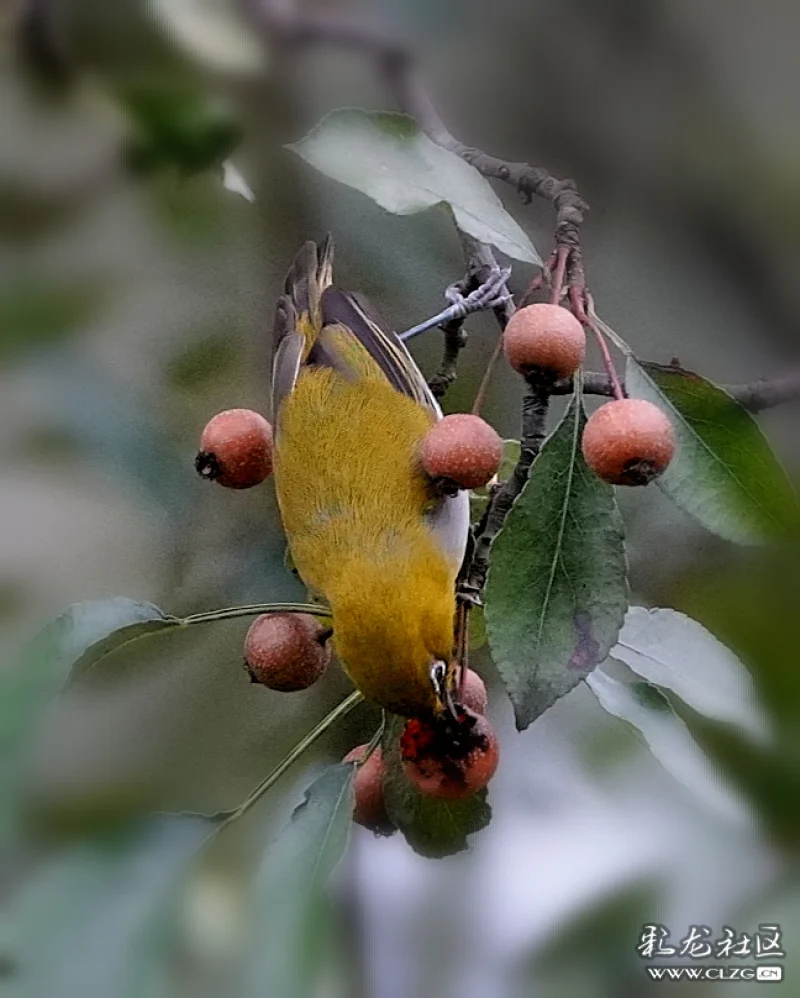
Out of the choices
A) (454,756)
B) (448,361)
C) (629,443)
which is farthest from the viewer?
(448,361)

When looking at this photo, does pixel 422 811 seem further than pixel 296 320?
No

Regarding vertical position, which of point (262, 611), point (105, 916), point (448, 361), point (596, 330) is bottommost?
point (105, 916)

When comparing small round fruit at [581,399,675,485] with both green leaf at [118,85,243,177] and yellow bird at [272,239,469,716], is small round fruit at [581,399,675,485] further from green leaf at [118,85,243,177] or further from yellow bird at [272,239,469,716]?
green leaf at [118,85,243,177]

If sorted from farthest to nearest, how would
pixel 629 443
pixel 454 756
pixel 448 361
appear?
pixel 448 361 < pixel 454 756 < pixel 629 443

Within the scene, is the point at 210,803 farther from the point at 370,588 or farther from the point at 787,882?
the point at 787,882

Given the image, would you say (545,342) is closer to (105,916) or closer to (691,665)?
(691,665)

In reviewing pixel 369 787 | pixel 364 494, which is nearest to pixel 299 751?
pixel 369 787

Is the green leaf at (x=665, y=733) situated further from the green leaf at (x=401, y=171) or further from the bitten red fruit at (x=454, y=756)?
the green leaf at (x=401, y=171)

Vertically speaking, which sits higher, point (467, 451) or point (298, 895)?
point (467, 451)
